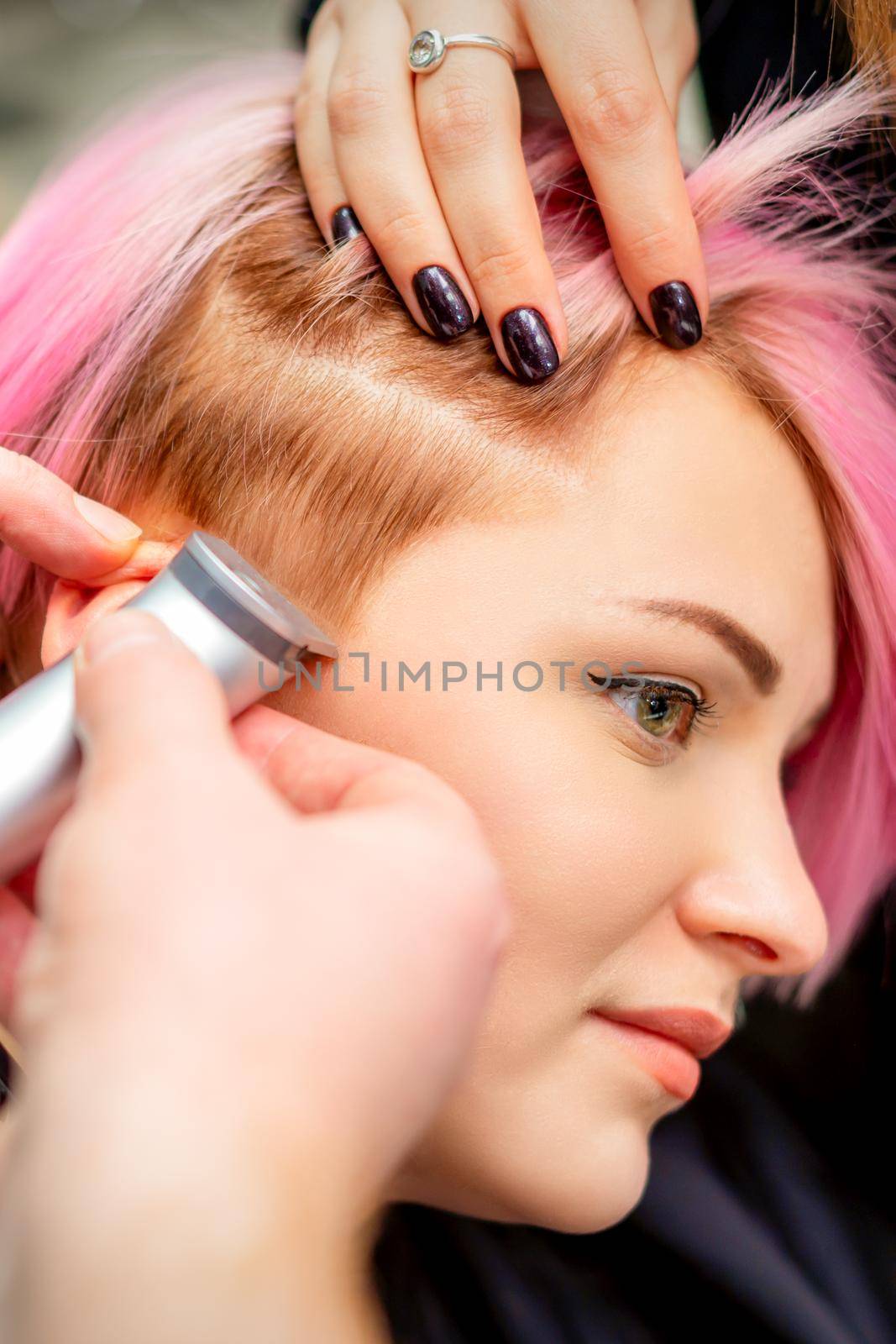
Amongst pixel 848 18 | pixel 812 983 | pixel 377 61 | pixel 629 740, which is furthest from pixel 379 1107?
pixel 812 983

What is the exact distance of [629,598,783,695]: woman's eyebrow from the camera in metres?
0.64

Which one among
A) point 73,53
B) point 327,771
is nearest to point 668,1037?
point 327,771

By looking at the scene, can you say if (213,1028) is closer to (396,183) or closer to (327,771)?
(327,771)

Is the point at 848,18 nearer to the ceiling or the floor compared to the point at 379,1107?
nearer to the ceiling

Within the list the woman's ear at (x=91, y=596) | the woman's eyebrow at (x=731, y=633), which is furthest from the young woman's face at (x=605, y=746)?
the woman's ear at (x=91, y=596)

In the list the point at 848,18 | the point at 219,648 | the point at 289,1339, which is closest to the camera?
the point at 289,1339

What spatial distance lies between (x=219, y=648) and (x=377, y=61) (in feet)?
1.36

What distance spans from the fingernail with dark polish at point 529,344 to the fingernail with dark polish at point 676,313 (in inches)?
3.1

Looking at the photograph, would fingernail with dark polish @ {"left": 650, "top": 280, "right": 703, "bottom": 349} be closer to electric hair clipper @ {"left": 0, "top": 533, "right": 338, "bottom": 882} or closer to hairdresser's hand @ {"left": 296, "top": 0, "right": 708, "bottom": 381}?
hairdresser's hand @ {"left": 296, "top": 0, "right": 708, "bottom": 381}

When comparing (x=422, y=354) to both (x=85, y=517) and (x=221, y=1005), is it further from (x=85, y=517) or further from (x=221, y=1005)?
(x=221, y=1005)

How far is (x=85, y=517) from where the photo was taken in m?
0.63

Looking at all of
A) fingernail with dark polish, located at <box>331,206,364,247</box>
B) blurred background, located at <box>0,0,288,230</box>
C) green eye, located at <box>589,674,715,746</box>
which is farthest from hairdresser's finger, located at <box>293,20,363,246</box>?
blurred background, located at <box>0,0,288,230</box>

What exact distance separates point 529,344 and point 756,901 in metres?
0.39

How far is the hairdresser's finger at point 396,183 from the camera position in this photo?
0.64 metres
